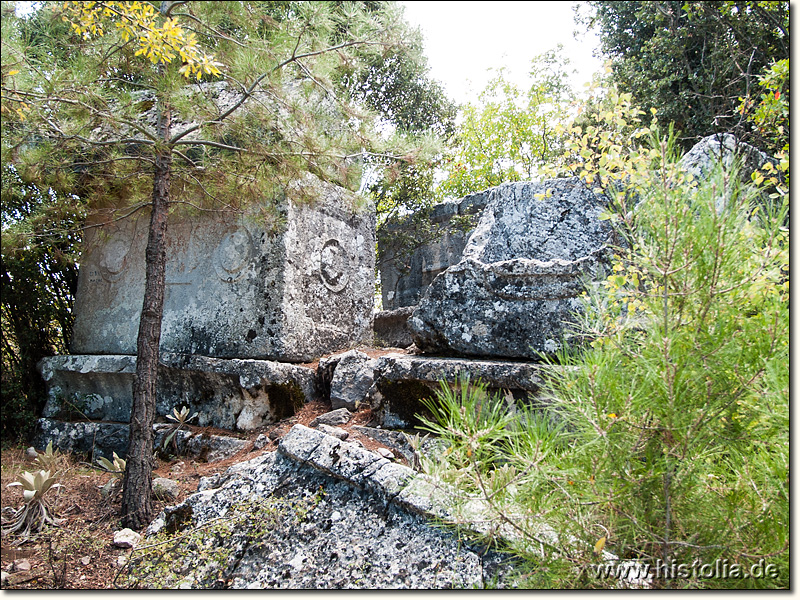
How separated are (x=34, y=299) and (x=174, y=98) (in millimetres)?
2757

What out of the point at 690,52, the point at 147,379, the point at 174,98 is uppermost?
the point at 690,52

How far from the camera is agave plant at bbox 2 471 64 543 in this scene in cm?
250

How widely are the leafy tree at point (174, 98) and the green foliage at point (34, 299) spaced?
0.40m

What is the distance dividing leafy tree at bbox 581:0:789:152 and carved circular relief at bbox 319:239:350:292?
554cm

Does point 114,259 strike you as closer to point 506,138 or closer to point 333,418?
point 333,418

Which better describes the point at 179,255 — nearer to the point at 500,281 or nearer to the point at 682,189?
the point at 500,281

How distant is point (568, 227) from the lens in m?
3.96

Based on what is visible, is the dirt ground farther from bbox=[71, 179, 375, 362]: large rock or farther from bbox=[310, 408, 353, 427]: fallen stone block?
bbox=[71, 179, 375, 362]: large rock

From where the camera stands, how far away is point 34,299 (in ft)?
15.6

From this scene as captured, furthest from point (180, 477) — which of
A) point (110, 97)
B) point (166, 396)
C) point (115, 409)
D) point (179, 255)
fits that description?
point (110, 97)

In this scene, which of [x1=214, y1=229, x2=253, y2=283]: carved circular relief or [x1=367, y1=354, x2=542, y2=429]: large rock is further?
[x1=214, y1=229, x2=253, y2=283]: carved circular relief

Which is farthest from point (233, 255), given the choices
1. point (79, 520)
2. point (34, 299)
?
point (79, 520)

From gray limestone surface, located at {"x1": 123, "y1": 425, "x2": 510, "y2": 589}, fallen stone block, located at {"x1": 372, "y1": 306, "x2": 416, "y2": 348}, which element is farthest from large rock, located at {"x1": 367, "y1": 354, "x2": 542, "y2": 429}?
fallen stone block, located at {"x1": 372, "y1": 306, "x2": 416, "y2": 348}

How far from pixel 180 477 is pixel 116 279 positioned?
2142 mm
